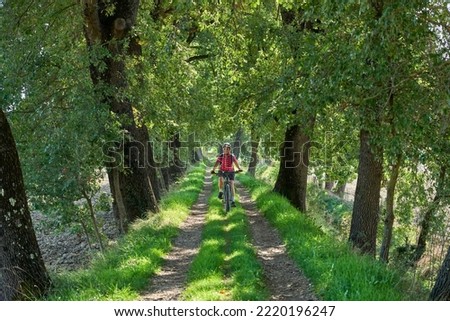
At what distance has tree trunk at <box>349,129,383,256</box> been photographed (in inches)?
439

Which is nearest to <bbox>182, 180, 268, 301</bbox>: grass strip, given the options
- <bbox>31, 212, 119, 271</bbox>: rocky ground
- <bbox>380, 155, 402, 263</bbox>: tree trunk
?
<bbox>380, 155, 402, 263</bbox>: tree trunk

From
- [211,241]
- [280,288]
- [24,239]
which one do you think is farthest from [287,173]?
[24,239]

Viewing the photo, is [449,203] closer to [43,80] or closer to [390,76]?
[390,76]

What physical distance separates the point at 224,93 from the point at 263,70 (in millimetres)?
1892

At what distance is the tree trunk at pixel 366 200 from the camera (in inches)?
439

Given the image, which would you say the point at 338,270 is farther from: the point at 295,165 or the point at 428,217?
the point at 295,165

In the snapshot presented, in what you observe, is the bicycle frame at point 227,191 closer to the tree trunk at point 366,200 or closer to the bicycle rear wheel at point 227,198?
the bicycle rear wheel at point 227,198

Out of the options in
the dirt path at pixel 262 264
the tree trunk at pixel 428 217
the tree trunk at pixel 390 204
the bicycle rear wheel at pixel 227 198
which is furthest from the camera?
the bicycle rear wheel at pixel 227 198

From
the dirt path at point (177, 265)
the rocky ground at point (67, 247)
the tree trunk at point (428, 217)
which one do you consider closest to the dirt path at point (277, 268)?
the dirt path at point (177, 265)

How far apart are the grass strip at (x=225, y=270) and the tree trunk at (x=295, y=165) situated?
16.5 feet

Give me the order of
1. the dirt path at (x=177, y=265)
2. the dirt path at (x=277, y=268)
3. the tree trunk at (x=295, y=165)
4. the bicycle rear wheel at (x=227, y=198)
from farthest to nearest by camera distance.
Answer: the tree trunk at (x=295, y=165) < the bicycle rear wheel at (x=227, y=198) < the dirt path at (x=177, y=265) < the dirt path at (x=277, y=268)

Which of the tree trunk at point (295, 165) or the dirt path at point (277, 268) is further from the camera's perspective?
the tree trunk at point (295, 165)

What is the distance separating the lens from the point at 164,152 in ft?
80.6

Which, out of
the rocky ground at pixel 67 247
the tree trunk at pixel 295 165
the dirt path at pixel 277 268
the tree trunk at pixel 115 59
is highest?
the tree trunk at pixel 115 59
